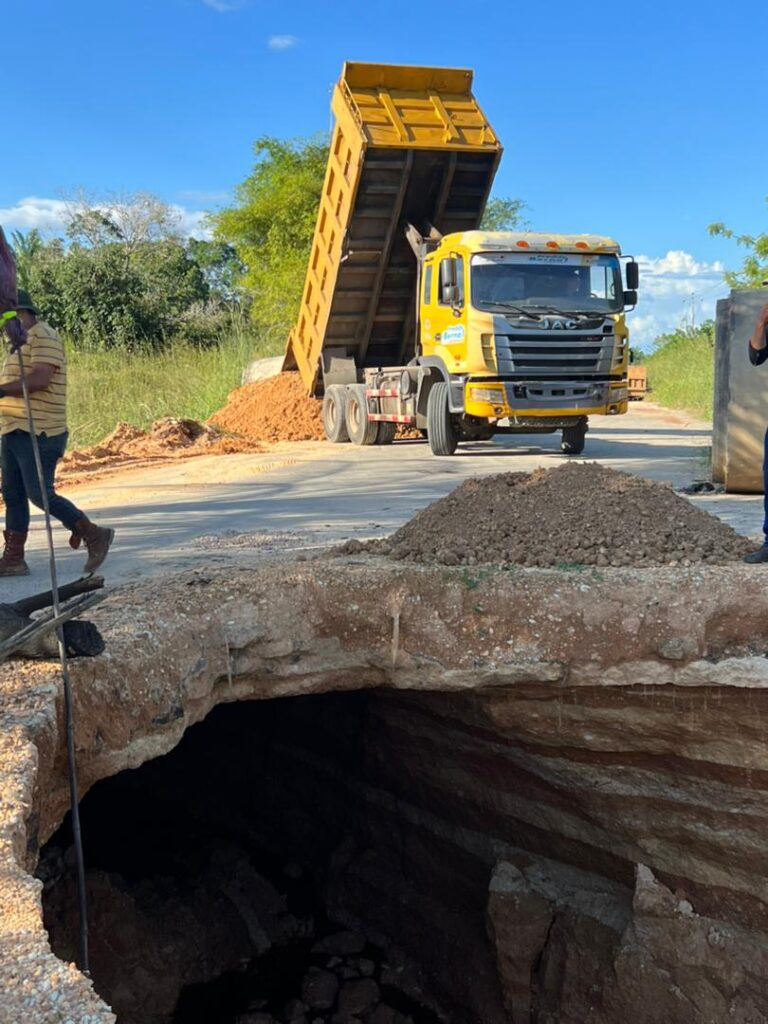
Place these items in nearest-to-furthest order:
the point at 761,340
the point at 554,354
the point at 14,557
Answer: the point at 761,340 → the point at 14,557 → the point at 554,354

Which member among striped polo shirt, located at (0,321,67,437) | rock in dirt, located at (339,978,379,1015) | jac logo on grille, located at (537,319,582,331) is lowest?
rock in dirt, located at (339,978,379,1015)

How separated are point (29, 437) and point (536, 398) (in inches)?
255

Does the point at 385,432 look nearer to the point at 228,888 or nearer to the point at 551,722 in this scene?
the point at 228,888

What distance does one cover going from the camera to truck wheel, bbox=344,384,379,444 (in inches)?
486

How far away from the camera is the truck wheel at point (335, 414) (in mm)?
12758

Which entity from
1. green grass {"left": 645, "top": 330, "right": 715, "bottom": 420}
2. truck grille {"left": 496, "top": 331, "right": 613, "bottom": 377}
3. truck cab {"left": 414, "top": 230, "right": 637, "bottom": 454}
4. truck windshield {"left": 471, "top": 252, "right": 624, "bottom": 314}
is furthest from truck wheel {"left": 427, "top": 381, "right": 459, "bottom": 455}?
green grass {"left": 645, "top": 330, "right": 715, "bottom": 420}

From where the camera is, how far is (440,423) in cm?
1102

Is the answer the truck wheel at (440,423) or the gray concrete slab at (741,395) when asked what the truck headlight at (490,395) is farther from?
the gray concrete slab at (741,395)

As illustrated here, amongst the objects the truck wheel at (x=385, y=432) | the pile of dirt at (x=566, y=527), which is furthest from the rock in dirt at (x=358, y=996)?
the truck wheel at (x=385, y=432)

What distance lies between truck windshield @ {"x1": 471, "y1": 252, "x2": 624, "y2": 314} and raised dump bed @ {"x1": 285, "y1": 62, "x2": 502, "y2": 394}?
134 cm

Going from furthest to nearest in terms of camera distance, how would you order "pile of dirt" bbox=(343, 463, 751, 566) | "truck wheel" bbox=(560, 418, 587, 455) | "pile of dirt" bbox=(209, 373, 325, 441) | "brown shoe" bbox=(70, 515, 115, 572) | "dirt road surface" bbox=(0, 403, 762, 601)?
1. "pile of dirt" bbox=(209, 373, 325, 441)
2. "truck wheel" bbox=(560, 418, 587, 455)
3. "dirt road surface" bbox=(0, 403, 762, 601)
4. "brown shoe" bbox=(70, 515, 115, 572)
5. "pile of dirt" bbox=(343, 463, 751, 566)

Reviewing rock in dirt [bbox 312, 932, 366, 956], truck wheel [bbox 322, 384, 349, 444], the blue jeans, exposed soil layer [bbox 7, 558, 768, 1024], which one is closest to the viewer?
exposed soil layer [bbox 7, 558, 768, 1024]

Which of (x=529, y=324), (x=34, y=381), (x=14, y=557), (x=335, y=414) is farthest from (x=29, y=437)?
(x=335, y=414)

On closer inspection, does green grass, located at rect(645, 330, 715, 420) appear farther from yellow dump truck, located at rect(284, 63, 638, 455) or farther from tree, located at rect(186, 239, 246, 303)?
tree, located at rect(186, 239, 246, 303)
